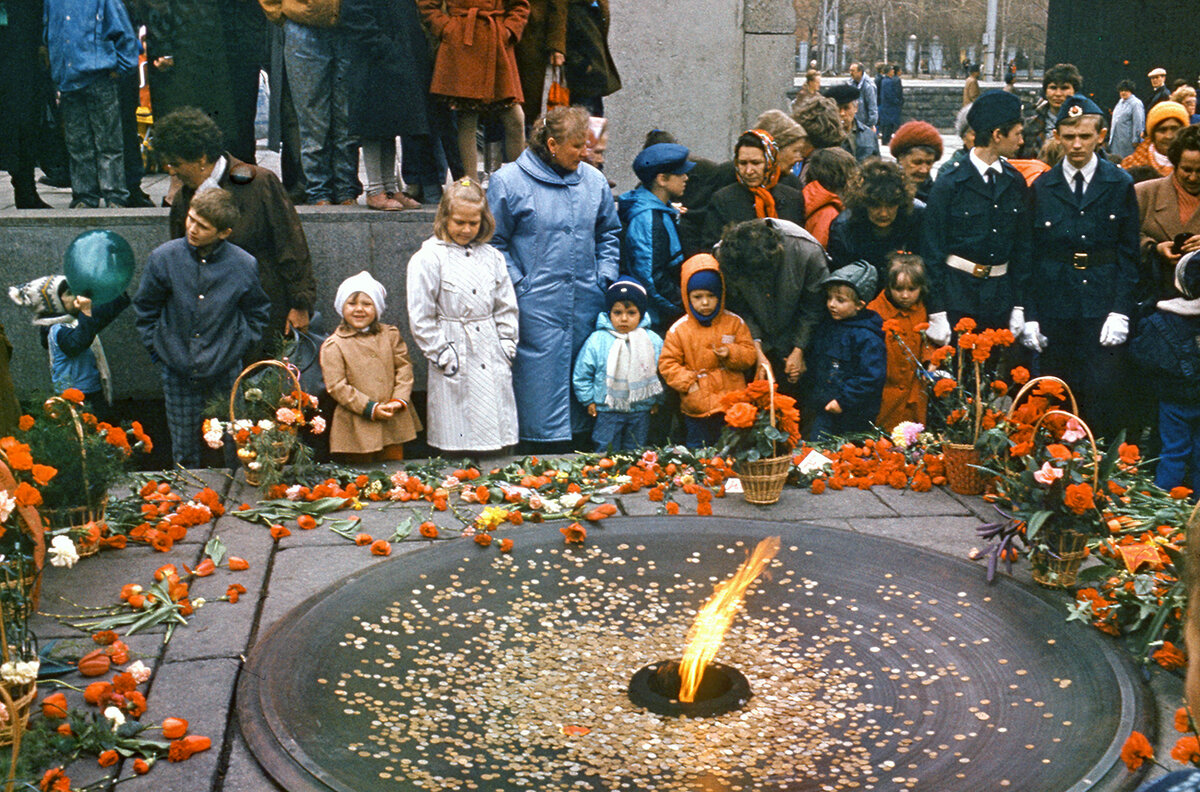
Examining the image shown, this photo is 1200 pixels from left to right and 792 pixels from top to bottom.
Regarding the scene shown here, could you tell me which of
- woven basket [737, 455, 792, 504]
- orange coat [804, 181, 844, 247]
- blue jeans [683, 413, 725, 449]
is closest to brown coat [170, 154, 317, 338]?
blue jeans [683, 413, 725, 449]

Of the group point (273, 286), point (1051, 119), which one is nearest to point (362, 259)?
point (273, 286)

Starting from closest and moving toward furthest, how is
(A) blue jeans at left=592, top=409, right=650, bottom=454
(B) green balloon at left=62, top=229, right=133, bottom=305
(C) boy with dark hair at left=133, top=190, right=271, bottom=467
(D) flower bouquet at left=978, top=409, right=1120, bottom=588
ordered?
(D) flower bouquet at left=978, top=409, right=1120, bottom=588 < (C) boy with dark hair at left=133, top=190, right=271, bottom=467 < (B) green balloon at left=62, top=229, right=133, bottom=305 < (A) blue jeans at left=592, top=409, right=650, bottom=454

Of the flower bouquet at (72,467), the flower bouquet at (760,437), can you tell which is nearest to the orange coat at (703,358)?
the flower bouquet at (760,437)

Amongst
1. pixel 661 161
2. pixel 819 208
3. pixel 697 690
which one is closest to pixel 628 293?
pixel 661 161

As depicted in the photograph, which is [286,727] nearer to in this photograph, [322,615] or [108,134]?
[322,615]

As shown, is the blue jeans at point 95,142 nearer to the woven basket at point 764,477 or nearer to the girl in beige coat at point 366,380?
the girl in beige coat at point 366,380

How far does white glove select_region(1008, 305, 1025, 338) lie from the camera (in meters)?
6.80

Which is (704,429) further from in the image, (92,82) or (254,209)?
(92,82)

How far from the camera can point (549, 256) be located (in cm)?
675

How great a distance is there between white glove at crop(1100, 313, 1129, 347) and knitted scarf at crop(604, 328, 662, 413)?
247 centimetres

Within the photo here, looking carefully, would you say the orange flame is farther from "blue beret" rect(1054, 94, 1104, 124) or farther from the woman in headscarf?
"blue beret" rect(1054, 94, 1104, 124)

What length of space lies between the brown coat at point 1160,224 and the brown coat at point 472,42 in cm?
374

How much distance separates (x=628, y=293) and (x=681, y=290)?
31 cm

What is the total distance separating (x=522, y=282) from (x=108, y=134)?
9.94 ft
